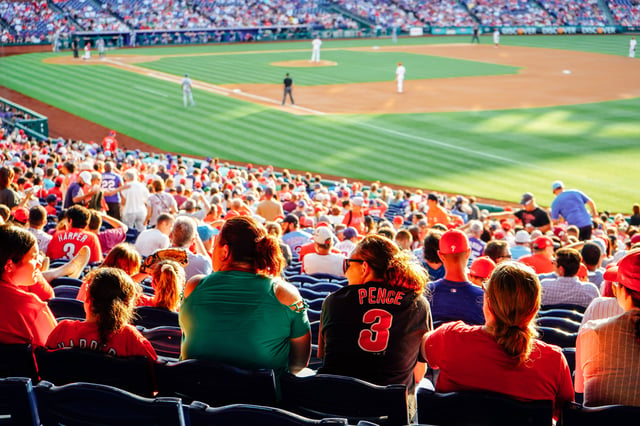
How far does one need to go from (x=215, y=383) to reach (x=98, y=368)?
713mm

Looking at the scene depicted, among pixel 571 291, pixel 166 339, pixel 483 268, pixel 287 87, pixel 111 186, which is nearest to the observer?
pixel 166 339

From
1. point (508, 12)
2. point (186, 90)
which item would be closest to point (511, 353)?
point (186, 90)

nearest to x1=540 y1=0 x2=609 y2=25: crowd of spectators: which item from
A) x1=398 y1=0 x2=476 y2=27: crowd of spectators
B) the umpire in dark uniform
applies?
x1=398 y1=0 x2=476 y2=27: crowd of spectators

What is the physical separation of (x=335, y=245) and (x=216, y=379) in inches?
255

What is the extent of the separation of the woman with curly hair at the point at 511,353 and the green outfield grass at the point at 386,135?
1621 centimetres

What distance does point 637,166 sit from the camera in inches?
874

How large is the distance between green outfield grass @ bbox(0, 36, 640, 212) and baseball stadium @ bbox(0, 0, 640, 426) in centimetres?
14

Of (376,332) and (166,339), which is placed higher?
(376,332)

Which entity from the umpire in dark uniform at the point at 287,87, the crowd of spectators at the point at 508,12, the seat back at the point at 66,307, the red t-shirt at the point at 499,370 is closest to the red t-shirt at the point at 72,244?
the seat back at the point at 66,307

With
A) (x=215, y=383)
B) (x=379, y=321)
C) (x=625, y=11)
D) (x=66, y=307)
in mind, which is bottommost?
(x=66, y=307)

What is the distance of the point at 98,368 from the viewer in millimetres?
3975

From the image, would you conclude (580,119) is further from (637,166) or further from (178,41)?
A: (178,41)

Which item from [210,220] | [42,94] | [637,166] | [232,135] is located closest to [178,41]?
[42,94]

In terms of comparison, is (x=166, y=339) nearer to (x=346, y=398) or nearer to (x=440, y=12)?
(x=346, y=398)
